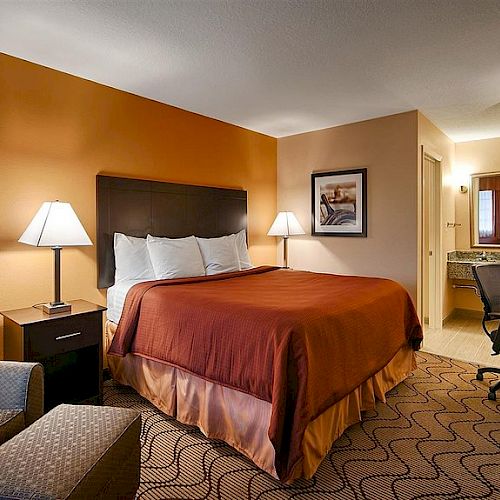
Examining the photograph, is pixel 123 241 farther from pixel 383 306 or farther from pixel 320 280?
pixel 383 306

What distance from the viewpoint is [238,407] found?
2.15 metres

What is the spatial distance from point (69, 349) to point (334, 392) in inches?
66.2

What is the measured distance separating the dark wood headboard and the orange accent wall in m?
0.09

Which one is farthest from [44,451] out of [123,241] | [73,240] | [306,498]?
[123,241]

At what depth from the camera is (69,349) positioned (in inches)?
99.3

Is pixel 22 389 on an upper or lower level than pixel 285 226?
lower

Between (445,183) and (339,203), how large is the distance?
155cm

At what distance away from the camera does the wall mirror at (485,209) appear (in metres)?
5.20

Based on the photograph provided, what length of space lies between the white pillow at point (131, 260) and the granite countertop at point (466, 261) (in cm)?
394

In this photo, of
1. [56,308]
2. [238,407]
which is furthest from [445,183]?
[56,308]

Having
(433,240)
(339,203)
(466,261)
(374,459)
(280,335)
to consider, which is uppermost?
(339,203)

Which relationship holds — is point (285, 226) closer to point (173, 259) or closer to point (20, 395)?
point (173, 259)

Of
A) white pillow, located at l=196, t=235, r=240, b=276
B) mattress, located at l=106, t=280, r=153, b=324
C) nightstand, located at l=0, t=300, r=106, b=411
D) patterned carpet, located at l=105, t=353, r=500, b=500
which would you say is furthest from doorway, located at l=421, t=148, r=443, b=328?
nightstand, located at l=0, t=300, r=106, b=411

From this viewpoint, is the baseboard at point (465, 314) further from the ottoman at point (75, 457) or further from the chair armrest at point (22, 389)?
the chair armrest at point (22, 389)
